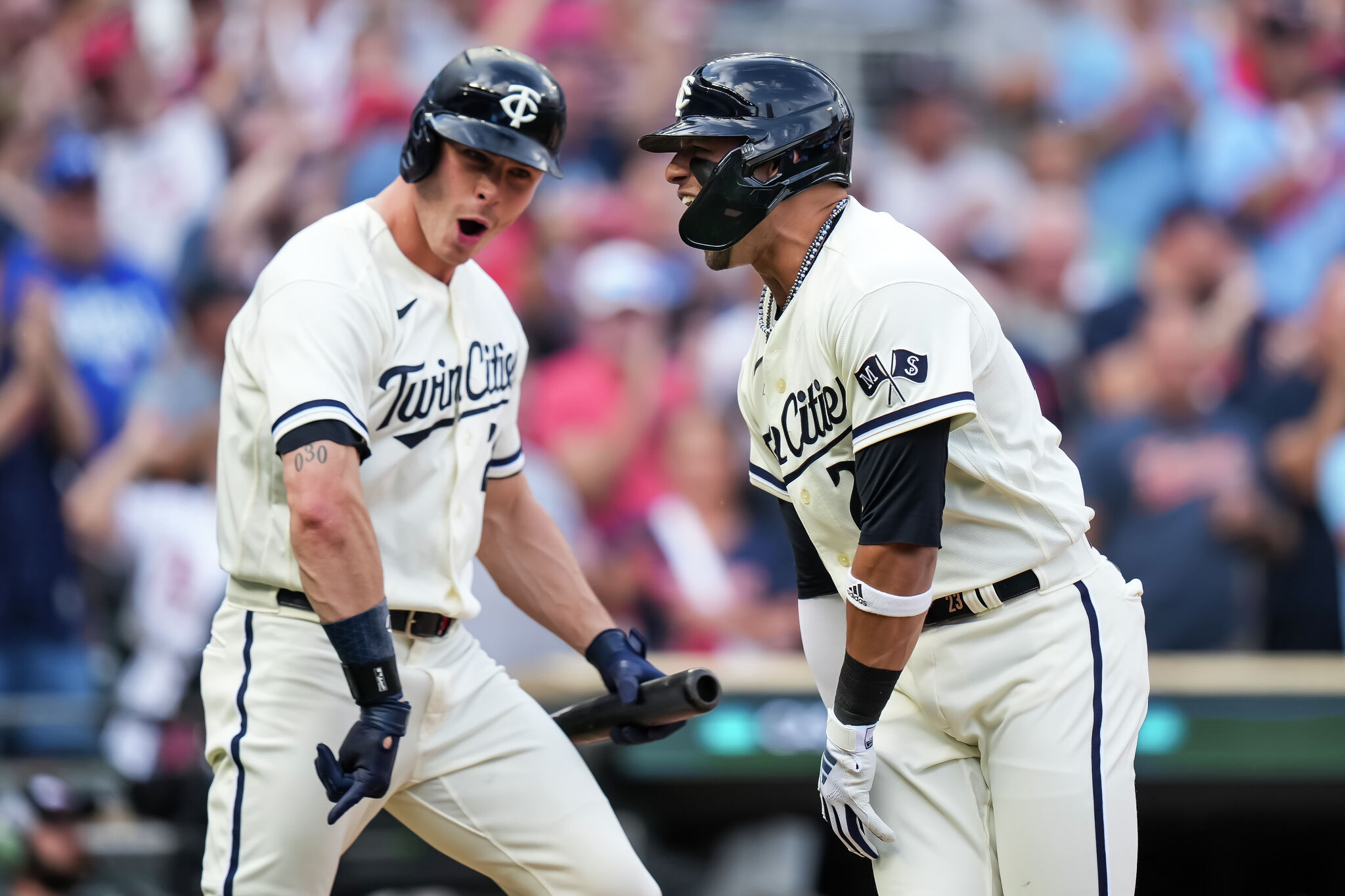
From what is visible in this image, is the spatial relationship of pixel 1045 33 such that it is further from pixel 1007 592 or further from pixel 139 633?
pixel 1007 592

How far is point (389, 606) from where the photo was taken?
346 centimetres

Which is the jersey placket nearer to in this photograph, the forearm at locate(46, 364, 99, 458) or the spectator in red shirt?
the spectator in red shirt

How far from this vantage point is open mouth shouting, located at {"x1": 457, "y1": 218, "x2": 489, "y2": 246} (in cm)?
352

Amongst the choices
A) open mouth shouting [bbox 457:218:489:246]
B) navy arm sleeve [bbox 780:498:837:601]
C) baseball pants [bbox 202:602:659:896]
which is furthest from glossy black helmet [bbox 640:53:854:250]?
baseball pants [bbox 202:602:659:896]

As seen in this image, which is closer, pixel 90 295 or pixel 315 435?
pixel 315 435

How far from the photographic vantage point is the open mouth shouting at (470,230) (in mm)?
3521

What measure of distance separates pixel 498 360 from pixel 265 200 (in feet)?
14.9

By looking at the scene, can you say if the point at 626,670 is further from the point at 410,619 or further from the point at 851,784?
the point at 851,784

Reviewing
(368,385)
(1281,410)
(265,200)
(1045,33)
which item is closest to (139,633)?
(265,200)

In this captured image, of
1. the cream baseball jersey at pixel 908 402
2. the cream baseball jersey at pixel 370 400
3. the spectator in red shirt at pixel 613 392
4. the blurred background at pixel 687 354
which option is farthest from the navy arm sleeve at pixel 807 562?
the spectator in red shirt at pixel 613 392

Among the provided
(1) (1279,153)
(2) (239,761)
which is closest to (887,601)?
(2) (239,761)

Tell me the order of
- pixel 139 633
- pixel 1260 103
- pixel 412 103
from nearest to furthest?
pixel 139 633
pixel 412 103
pixel 1260 103

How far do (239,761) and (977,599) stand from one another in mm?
1604

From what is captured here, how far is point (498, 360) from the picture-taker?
3756 millimetres
